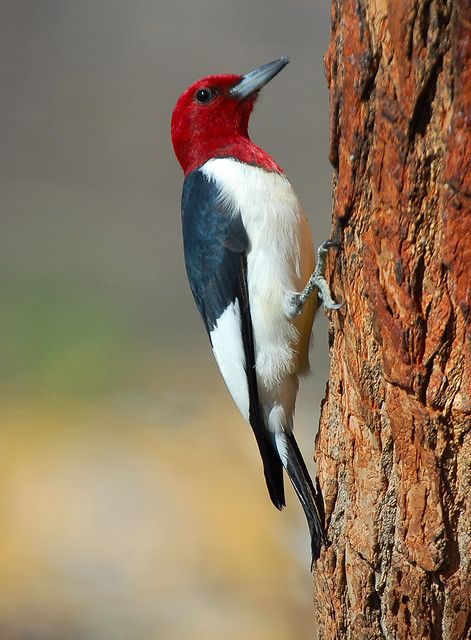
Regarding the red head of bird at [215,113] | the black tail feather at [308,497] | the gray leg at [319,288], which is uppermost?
the red head of bird at [215,113]

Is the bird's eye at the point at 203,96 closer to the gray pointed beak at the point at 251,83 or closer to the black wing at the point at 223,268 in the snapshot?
the gray pointed beak at the point at 251,83

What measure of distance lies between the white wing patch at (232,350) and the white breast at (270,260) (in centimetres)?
5

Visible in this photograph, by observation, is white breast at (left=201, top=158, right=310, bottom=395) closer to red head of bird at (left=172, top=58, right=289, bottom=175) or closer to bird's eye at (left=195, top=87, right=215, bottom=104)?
red head of bird at (left=172, top=58, right=289, bottom=175)

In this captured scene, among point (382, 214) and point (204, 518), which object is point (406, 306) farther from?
point (204, 518)

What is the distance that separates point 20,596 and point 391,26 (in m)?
2.83

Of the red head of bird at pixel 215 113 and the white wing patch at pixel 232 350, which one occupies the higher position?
the red head of bird at pixel 215 113

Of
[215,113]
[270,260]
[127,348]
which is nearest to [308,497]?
[270,260]

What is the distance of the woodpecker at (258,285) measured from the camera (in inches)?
82.4

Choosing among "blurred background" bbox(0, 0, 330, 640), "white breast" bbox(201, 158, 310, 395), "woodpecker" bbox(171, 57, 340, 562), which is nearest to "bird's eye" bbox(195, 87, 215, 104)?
"woodpecker" bbox(171, 57, 340, 562)

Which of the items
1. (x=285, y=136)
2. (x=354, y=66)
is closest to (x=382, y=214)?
(x=354, y=66)

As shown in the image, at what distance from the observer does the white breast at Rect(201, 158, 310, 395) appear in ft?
6.84

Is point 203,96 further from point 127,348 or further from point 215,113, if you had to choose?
point 127,348

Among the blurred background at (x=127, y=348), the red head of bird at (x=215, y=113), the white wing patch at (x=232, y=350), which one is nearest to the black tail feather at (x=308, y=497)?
the white wing patch at (x=232, y=350)

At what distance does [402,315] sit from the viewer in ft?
4.98
